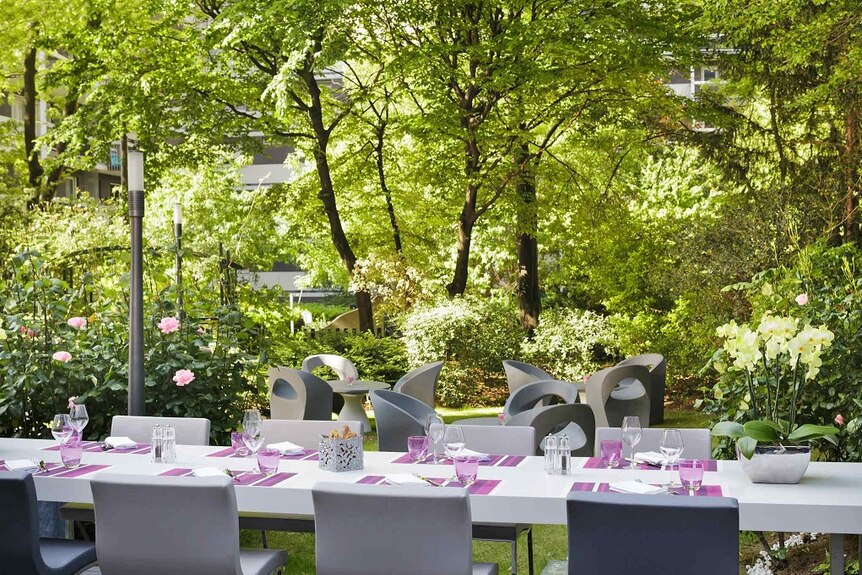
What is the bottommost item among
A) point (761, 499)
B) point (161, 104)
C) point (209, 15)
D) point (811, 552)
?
point (811, 552)

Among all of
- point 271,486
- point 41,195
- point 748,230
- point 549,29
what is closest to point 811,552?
point 271,486

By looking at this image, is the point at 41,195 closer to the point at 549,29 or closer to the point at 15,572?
the point at 549,29

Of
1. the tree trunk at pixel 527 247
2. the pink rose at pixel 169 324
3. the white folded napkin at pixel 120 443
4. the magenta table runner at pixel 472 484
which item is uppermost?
the tree trunk at pixel 527 247

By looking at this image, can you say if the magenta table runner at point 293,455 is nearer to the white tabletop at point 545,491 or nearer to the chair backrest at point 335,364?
the white tabletop at point 545,491

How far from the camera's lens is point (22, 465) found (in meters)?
4.18

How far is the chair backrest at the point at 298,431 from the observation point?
4.82 metres

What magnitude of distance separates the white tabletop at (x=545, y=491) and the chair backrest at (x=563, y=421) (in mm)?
1700

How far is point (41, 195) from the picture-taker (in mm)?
15633

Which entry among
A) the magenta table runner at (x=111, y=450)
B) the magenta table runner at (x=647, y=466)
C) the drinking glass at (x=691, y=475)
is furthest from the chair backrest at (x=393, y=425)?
the drinking glass at (x=691, y=475)

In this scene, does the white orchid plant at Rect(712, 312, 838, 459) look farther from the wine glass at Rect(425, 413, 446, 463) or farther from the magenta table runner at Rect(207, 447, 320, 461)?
the magenta table runner at Rect(207, 447, 320, 461)

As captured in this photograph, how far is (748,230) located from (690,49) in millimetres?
2400

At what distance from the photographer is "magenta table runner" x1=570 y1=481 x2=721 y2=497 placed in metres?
3.45

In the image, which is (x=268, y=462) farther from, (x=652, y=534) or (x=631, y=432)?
(x=652, y=534)

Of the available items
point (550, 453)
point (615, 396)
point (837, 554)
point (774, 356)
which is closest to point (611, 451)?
point (550, 453)
